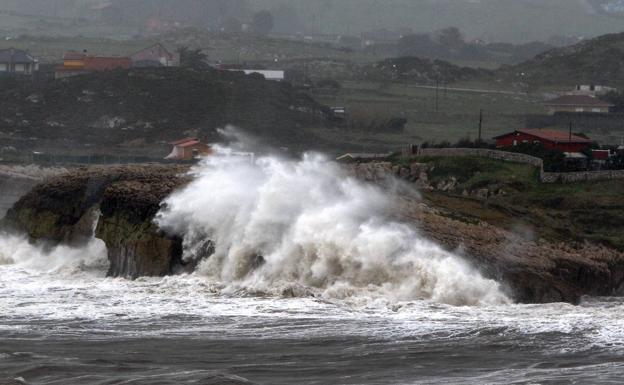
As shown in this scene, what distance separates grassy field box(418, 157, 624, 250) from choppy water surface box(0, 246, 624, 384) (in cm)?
610

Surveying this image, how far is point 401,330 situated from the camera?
34.0 m

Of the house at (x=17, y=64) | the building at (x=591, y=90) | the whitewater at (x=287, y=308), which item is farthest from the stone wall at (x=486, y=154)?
the house at (x=17, y=64)

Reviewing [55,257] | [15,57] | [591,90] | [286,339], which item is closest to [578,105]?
[591,90]

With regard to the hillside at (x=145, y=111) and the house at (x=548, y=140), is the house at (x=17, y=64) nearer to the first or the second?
the hillside at (x=145, y=111)

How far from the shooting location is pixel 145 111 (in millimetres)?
109938

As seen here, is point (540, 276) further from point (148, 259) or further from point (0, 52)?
point (0, 52)

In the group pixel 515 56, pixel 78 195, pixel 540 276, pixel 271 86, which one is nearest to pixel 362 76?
pixel 271 86

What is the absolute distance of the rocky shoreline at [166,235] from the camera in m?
38.9

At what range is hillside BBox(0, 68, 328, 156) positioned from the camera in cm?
10156

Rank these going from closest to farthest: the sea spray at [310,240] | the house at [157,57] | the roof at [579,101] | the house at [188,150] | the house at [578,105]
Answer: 1. the sea spray at [310,240]
2. the house at [188,150]
3. the house at [578,105]
4. the roof at [579,101]
5. the house at [157,57]

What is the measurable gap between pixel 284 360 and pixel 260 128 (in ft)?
243

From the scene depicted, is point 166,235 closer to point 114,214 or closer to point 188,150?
point 114,214

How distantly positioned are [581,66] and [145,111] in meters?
50.2

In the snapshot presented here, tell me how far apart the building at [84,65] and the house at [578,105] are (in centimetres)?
3309
